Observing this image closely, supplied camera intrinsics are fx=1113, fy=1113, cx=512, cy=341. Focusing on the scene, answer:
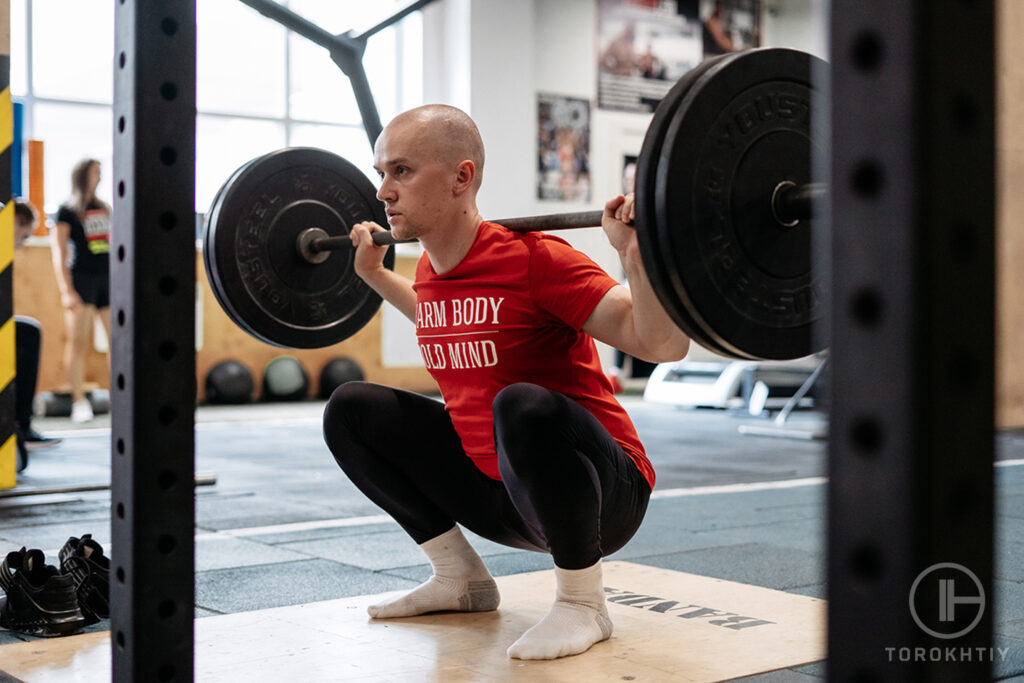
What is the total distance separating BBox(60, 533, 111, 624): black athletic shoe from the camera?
75.2 inches

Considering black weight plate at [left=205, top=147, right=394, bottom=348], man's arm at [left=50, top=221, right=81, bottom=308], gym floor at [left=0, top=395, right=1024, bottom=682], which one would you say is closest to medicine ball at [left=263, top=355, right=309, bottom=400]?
man's arm at [left=50, top=221, right=81, bottom=308]

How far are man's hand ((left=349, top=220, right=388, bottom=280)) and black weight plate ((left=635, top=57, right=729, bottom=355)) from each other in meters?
0.93

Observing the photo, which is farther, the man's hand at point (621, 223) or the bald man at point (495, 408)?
the bald man at point (495, 408)

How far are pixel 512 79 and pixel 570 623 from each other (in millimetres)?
7113

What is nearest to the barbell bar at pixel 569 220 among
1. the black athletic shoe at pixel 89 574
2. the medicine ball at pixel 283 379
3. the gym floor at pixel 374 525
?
the gym floor at pixel 374 525

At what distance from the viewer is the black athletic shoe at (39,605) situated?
5.97ft

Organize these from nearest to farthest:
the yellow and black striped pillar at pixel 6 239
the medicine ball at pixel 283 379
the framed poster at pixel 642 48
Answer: the yellow and black striped pillar at pixel 6 239, the medicine ball at pixel 283 379, the framed poster at pixel 642 48

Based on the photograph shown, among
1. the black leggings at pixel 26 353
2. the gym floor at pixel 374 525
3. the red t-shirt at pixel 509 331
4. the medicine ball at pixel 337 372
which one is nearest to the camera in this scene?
the red t-shirt at pixel 509 331

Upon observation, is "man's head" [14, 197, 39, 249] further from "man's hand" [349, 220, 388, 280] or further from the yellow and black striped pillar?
"man's hand" [349, 220, 388, 280]

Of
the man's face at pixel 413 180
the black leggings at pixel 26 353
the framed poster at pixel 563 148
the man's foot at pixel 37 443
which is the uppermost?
the framed poster at pixel 563 148

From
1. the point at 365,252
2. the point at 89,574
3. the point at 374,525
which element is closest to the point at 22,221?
the point at 374,525

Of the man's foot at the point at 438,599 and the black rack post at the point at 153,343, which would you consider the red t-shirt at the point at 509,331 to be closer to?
the man's foot at the point at 438,599

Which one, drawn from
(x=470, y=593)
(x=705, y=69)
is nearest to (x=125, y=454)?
(x=705, y=69)

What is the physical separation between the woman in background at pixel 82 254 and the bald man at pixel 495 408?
12.1ft
